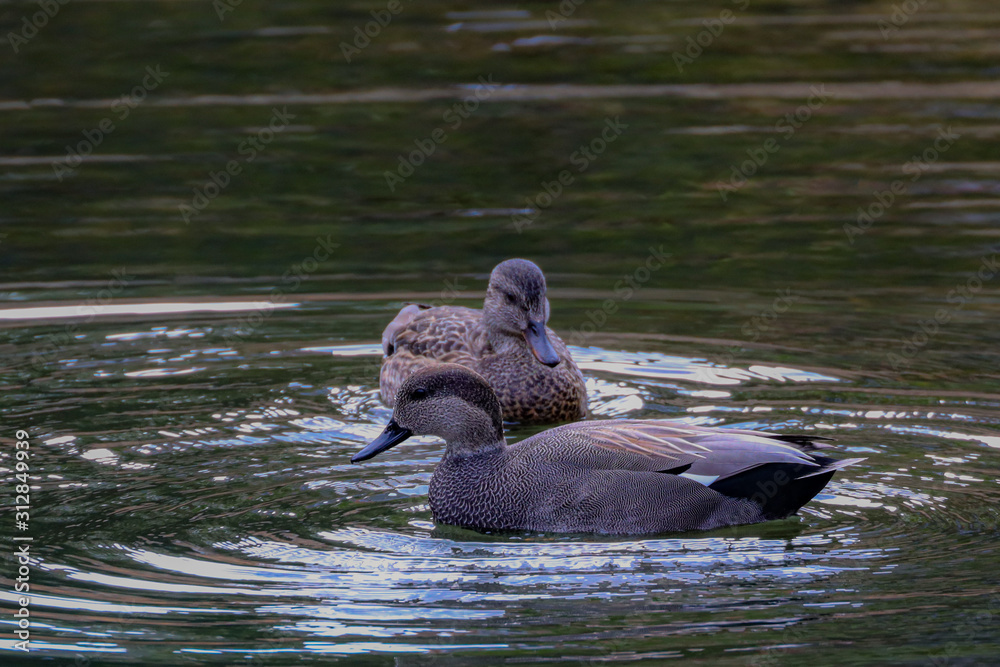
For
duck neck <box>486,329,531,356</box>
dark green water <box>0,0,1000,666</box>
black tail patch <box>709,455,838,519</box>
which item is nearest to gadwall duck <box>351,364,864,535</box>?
black tail patch <box>709,455,838,519</box>

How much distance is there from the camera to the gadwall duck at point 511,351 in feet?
31.9

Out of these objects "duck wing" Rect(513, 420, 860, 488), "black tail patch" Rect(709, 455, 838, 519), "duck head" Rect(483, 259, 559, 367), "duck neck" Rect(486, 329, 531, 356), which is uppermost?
"duck head" Rect(483, 259, 559, 367)

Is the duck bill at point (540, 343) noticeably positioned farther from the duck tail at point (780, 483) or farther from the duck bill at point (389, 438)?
Answer: the duck tail at point (780, 483)

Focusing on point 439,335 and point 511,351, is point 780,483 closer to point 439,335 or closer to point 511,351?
point 511,351

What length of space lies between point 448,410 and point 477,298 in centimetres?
472

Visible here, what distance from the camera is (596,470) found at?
738 centimetres

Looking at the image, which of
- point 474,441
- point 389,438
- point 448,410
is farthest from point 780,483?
point 389,438

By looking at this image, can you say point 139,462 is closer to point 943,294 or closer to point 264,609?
point 264,609

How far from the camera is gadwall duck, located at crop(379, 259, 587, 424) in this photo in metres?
9.73

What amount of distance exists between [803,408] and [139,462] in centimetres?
380

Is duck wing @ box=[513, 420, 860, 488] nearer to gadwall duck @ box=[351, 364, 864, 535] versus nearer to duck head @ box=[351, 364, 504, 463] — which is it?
gadwall duck @ box=[351, 364, 864, 535]

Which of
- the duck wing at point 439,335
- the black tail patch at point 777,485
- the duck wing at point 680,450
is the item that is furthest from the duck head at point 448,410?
the duck wing at point 439,335

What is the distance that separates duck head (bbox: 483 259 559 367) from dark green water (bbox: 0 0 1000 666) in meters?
0.63

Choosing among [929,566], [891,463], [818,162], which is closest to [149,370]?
[891,463]
